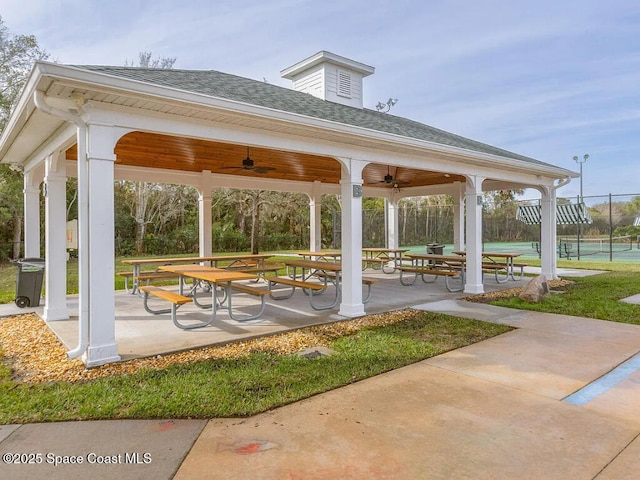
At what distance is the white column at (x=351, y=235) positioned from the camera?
627 cm

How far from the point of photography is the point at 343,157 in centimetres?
618

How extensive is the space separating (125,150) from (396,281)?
22.6 feet

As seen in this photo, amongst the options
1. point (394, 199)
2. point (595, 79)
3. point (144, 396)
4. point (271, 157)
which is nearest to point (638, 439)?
point (144, 396)

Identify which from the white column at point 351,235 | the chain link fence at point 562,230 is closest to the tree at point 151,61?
the chain link fence at point 562,230

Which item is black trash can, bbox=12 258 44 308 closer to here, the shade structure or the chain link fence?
the chain link fence

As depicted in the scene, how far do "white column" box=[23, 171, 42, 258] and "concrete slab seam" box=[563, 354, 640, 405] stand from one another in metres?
7.98

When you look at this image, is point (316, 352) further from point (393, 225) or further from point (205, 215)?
point (393, 225)

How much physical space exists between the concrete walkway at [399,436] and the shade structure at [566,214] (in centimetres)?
1547

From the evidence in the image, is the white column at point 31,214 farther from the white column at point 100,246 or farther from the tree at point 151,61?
the tree at point 151,61

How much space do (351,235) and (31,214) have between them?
18.1 ft

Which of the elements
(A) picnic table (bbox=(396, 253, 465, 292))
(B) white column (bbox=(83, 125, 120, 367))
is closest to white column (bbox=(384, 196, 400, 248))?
(A) picnic table (bbox=(396, 253, 465, 292))

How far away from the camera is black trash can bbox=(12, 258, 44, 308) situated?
6.90 metres

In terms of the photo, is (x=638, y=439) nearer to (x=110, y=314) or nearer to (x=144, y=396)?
(x=144, y=396)

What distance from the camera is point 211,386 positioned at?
3.53 metres
